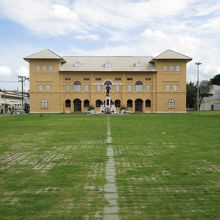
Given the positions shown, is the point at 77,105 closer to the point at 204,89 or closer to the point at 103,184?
the point at 204,89

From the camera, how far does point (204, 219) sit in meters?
5.27

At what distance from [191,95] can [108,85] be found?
35046 mm

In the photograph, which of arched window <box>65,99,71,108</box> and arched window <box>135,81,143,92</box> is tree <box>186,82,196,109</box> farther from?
arched window <box>65,99,71,108</box>

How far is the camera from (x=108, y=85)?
265ft

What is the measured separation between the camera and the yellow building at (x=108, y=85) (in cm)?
7869

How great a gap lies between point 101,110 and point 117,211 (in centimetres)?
7239

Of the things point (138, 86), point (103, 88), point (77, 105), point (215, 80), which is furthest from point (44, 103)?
point (215, 80)

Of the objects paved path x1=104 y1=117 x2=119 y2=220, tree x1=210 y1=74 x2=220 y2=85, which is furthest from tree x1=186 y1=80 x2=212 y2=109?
paved path x1=104 y1=117 x2=119 y2=220

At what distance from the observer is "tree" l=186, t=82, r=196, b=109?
4158 inches

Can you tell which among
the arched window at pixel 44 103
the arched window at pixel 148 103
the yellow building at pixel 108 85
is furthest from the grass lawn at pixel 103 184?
the arched window at pixel 148 103

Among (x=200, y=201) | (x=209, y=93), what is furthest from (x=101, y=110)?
(x=200, y=201)

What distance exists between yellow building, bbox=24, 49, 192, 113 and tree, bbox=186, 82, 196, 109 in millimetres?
27101

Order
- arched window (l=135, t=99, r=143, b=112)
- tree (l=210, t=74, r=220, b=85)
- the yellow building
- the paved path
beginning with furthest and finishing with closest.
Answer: tree (l=210, t=74, r=220, b=85) < arched window (l=135, t=99, r=143, b=112) < the yellow building < the paved path

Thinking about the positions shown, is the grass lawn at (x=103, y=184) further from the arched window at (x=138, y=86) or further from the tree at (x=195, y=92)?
the tree at (x=195, y=92)
